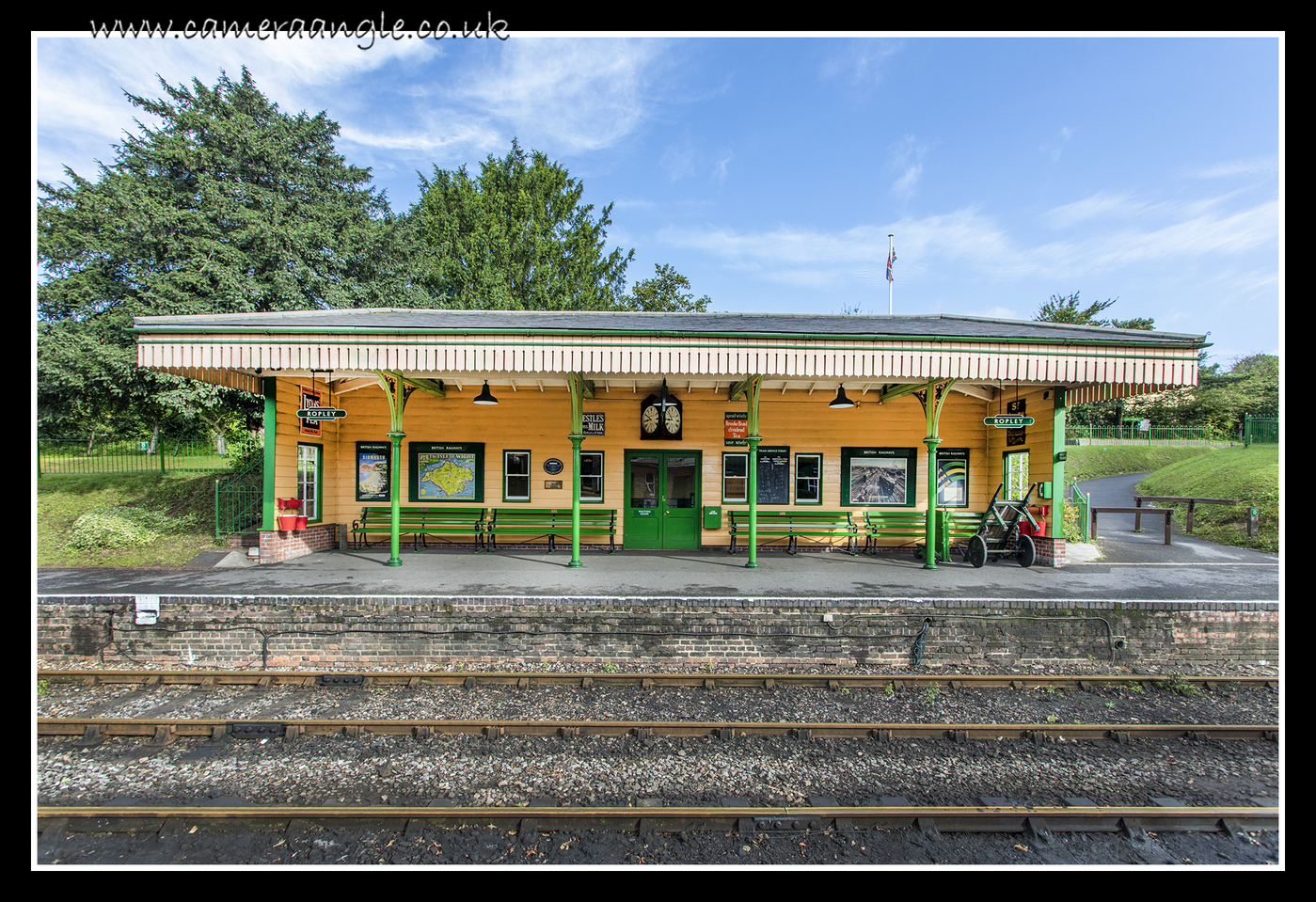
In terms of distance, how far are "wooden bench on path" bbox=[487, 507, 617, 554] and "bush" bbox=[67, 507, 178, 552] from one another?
290 inches

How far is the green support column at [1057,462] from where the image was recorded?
9.47 meters

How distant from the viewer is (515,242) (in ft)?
84.1

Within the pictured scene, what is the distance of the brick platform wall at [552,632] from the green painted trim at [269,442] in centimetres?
272

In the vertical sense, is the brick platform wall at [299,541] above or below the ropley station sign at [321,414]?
below

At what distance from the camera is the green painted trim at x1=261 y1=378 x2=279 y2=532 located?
9.22 meters

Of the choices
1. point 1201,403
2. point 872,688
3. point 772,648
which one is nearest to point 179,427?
point 772,648

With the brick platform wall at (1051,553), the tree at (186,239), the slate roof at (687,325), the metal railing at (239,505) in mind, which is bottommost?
the brick platform wall at (1051,553)

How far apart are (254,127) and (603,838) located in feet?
75.1

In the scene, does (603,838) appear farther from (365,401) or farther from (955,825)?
(365,401)

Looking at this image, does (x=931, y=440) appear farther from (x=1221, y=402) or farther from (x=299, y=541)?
(x=1221, y=402)

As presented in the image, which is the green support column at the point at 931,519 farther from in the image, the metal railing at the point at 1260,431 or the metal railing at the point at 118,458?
the metal railing at the point at 1260,431

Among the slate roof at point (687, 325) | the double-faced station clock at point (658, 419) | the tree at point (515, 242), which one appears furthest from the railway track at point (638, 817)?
the tree at point (515, 242)

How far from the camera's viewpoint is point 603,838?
12.0ft

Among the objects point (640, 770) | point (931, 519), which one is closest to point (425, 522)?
point (640, 770)
